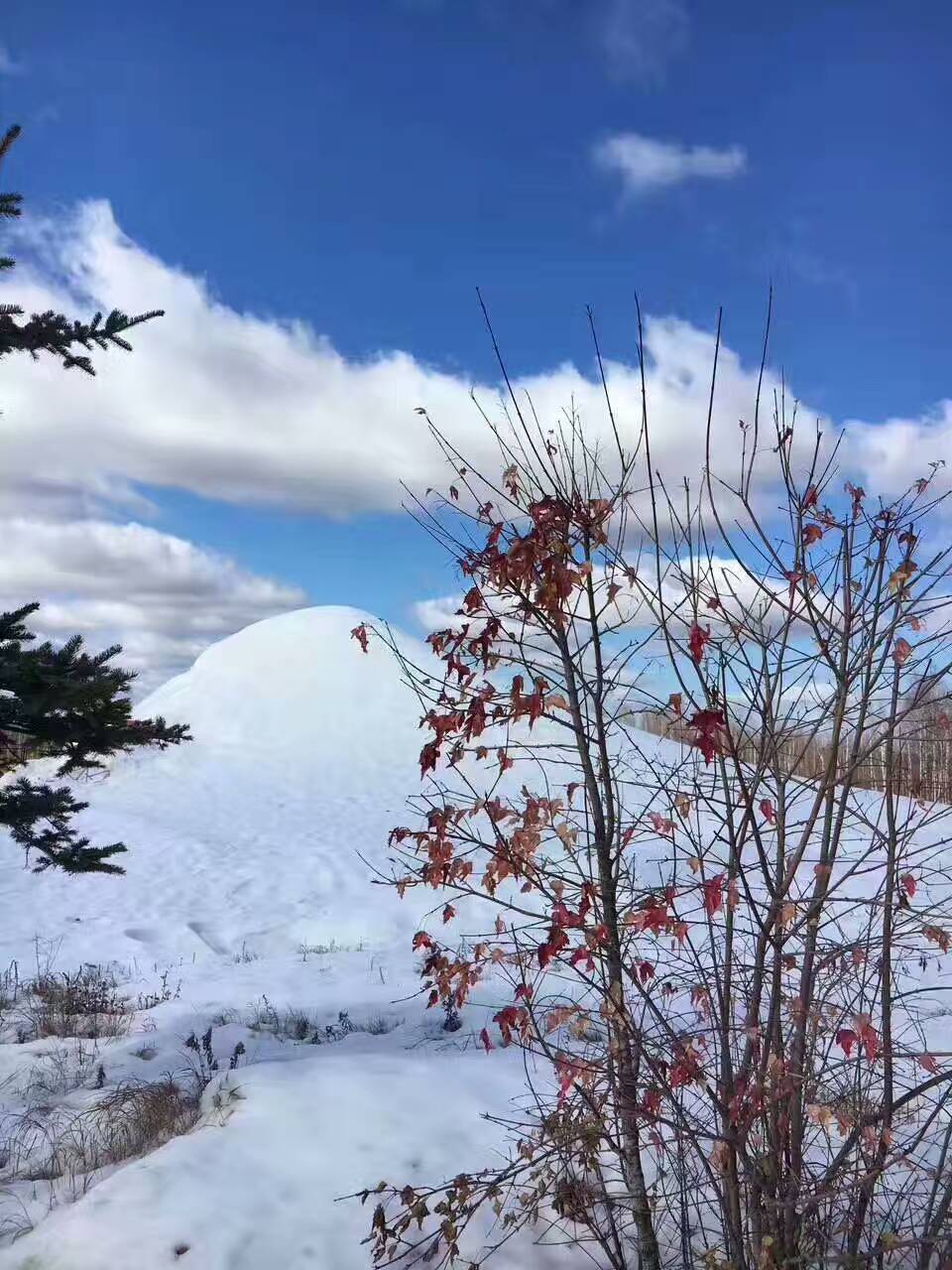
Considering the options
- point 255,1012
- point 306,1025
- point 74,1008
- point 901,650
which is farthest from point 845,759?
point 74,1008

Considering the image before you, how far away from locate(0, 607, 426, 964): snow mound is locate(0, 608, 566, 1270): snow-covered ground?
6 cm

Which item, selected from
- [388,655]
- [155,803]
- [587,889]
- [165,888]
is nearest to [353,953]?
[165,888]

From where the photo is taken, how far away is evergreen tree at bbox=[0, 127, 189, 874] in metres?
4.41

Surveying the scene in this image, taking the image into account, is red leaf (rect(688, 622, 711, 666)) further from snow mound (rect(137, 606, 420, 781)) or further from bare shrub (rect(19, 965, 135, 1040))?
snow mound (rect(137, 606, 420, 781))

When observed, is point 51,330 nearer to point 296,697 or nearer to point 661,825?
point 661,825

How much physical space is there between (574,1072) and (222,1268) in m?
1.73

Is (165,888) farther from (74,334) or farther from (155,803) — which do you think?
(74,334)

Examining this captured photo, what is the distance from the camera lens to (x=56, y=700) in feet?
14.4

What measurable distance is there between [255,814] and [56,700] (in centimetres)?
1355

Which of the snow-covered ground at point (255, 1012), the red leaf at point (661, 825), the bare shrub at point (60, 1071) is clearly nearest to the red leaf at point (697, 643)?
the red leaf at point (661, 825)

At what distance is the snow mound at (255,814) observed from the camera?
35.9ft

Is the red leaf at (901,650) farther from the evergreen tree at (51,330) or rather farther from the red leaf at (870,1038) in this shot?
the evergreen tree at (51,330)

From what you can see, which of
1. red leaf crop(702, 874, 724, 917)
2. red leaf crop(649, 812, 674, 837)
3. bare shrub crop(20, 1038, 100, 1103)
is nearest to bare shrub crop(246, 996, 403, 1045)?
bare shrub crop(20, 1038, 100, 1103)

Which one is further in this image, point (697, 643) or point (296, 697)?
point (296, 697)
